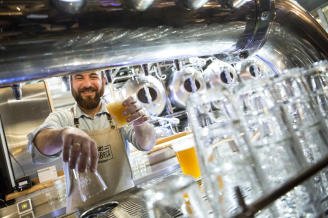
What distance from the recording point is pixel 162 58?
100 centimetres

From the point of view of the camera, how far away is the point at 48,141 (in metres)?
1.32

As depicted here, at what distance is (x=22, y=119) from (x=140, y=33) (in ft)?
12.6

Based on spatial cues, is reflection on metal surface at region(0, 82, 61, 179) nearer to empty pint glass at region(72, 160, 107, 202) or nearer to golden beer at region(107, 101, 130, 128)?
empty pint glass at region(72, 160, 107, 202)

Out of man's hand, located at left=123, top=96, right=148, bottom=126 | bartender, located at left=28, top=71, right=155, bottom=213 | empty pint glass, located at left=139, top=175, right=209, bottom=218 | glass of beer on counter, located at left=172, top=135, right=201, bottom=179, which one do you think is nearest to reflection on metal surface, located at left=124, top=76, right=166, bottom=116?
bartender, located at left=28, top=71, right=155, bottom=213

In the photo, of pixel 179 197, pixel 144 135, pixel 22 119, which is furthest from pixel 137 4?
pixel 22 119

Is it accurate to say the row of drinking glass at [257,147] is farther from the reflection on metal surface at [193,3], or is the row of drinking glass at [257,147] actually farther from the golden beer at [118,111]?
the golden beer at [118,111]

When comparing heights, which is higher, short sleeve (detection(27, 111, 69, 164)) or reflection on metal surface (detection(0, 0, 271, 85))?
reflection on metal surface (detection(0, 0, 271, 85))

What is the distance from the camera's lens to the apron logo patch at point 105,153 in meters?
1.84

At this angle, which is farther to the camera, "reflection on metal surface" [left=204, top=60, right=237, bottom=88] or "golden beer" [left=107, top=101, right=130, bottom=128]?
"reflection on metal surface" [left=204, top=60, right=237, bottom=88]

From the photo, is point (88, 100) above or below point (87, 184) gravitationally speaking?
above

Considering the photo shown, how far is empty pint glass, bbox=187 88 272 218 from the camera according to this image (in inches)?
20.1

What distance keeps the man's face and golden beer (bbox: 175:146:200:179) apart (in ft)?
3.88

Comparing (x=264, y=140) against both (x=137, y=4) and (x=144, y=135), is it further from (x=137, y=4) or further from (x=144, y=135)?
(x=144, y=135)

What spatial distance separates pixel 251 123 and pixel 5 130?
13.9 ft
